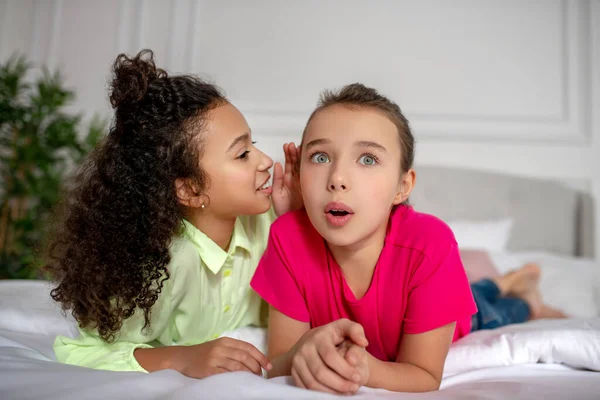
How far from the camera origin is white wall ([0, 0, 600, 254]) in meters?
2.79

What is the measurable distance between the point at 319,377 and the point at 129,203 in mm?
671

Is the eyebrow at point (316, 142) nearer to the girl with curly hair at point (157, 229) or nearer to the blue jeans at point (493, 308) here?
the girl with curly hair at point (157, 229)

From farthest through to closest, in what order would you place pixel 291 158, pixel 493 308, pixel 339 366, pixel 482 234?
pixel 482 234
pixel 493 308
pixel 291 158
pixel 339 366

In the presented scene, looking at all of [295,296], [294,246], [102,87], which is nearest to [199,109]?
[294,246]

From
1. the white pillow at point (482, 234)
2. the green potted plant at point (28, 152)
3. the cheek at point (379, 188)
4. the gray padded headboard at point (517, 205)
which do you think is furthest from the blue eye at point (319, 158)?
the green potted plant at point (28, 152)

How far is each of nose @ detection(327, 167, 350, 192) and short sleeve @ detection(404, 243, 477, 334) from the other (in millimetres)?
242

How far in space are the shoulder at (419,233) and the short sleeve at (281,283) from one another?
26 centimetres

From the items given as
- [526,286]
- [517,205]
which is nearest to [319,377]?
[526,286]

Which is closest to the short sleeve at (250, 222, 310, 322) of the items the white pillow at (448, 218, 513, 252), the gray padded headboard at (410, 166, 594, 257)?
the white pillow at (448, 218, 513, 252)

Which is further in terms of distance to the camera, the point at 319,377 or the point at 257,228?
the point at 257,228

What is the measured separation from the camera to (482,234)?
245 centimetres

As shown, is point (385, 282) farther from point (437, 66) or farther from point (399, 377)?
point (437, 66)

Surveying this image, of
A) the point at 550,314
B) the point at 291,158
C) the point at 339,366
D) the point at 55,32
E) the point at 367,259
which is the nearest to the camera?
the point at 339,366

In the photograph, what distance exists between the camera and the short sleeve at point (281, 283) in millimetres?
1203
